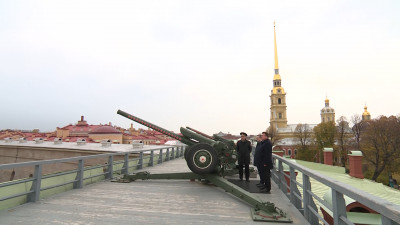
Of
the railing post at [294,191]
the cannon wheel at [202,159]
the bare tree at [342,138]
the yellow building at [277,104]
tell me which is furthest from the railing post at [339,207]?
the yellow building at [277,104]

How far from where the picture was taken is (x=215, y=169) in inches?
263

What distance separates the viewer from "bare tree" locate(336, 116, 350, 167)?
47.7m

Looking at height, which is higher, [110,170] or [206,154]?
[206,154]

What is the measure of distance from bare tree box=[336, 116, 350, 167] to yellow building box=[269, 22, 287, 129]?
Answer: 53.1m

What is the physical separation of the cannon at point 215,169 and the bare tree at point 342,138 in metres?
48.1

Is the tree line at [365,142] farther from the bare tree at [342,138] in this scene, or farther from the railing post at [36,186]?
the railing post at [36,186]

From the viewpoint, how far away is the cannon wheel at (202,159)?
21.1 ft

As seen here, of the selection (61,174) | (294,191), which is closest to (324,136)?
(294,191)

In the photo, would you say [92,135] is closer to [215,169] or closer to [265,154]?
[215,169]

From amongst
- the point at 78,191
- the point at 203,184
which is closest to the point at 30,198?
the point at 78,191

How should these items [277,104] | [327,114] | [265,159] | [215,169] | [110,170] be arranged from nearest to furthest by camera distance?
[265,159] < [215,169] < [110,170] < [327,114] < [277,104]

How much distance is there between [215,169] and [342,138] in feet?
171

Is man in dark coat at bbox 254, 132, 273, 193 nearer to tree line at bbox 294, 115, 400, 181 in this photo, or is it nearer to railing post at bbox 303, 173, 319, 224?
railing post at bbox 303, 173, 319, 224

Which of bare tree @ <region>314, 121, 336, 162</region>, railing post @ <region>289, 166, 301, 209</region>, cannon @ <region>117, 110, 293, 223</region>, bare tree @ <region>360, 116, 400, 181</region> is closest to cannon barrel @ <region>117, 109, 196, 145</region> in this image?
cannon @ <region>117, 110, 293, 223</region>
